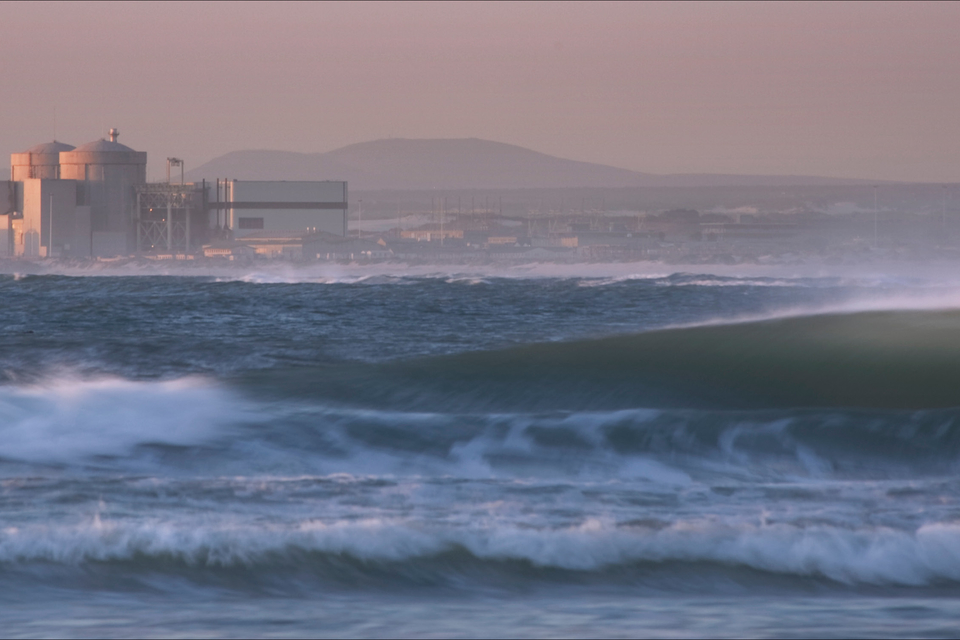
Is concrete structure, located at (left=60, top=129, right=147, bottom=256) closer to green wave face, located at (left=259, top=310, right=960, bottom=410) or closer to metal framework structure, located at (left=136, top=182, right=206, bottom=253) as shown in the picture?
metal framework structure, located at (left=136, top=182, right=206, bottom=253)

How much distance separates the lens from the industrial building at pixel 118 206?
124875mm

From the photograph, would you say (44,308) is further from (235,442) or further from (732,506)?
(732,506)

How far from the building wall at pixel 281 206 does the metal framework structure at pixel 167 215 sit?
10.6ft

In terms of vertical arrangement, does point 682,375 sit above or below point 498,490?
above

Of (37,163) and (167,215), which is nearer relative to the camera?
(167,215)

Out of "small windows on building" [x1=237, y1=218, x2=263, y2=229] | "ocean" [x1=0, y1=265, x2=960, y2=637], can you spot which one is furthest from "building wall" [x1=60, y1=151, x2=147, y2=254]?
"ocean" [x1=0, y1=265, x2=960, y2=637]

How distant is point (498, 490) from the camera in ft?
43.8

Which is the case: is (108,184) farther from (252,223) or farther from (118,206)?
(252,223)

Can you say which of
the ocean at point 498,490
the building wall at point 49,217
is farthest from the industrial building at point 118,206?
the ocean at point 498,490

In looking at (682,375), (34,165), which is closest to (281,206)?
(34,165)

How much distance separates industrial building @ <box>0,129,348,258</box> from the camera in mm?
124875

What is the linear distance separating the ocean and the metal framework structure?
101665 millimetres

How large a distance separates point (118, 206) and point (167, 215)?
480cm

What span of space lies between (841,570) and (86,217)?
402ft
